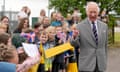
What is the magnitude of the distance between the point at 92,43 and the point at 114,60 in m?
8.56

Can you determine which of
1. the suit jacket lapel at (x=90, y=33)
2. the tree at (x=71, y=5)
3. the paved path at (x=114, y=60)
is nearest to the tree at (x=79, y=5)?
the tree at (x=71, y=5)

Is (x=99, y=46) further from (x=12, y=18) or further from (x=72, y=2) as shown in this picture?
(x=72, y=2)

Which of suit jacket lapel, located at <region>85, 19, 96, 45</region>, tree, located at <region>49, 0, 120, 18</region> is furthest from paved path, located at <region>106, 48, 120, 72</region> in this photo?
suit jacket lapel, located at <region>85, 19, 96, 45</region>

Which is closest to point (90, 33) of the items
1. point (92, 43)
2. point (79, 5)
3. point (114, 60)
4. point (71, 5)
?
point (92, 43)

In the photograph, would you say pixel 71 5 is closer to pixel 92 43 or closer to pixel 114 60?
pixel 114 60

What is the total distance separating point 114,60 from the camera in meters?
16.0

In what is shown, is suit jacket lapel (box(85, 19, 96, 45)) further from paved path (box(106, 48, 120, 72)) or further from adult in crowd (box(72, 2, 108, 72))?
paved path (box(106, 48, 120, 72))

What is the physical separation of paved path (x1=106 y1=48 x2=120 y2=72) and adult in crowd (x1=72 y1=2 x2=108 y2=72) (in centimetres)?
561

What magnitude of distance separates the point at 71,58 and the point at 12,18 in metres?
7.55

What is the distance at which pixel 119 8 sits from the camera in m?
21.0

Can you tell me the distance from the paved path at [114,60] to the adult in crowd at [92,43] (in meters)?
5.61

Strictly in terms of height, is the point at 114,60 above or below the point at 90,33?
below

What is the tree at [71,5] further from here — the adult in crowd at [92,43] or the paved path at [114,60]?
the adult in crowd at [92,43]

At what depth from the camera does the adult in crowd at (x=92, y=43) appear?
298 inches
